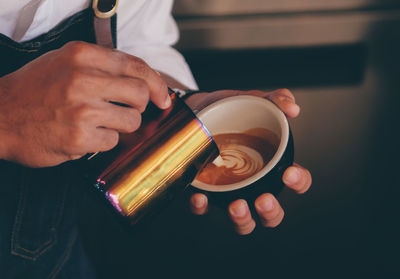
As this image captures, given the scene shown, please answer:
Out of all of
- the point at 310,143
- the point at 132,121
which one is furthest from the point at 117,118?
the point at 310,143

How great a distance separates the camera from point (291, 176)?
0.60 m

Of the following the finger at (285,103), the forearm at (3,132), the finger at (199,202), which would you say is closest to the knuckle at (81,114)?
the forearm at (3,132)

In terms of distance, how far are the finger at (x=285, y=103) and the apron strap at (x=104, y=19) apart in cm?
32

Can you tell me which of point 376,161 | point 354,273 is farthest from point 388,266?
point 376,161

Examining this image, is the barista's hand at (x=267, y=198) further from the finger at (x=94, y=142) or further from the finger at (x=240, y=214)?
the finger at (x=94, y=142)

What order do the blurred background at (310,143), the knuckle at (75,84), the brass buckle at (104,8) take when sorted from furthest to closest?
the blurred background at (310,143) → the brass buckle at (104,8) → the knuckle at (75,84)

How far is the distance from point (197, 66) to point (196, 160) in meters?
1.02

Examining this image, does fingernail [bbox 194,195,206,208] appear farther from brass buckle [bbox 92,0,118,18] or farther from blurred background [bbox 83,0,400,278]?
blurred background [bbox 83,0,400,278]

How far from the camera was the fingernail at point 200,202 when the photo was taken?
63cm

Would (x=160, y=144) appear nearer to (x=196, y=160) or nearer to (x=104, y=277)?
(x=196, y=160)

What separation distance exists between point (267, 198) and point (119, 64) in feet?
0.99

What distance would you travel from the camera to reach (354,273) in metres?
1.08

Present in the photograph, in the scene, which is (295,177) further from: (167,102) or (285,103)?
(167,102)

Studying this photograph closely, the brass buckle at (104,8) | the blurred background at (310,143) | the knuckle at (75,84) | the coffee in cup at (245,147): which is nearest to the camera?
the knuckle at (75,84)
